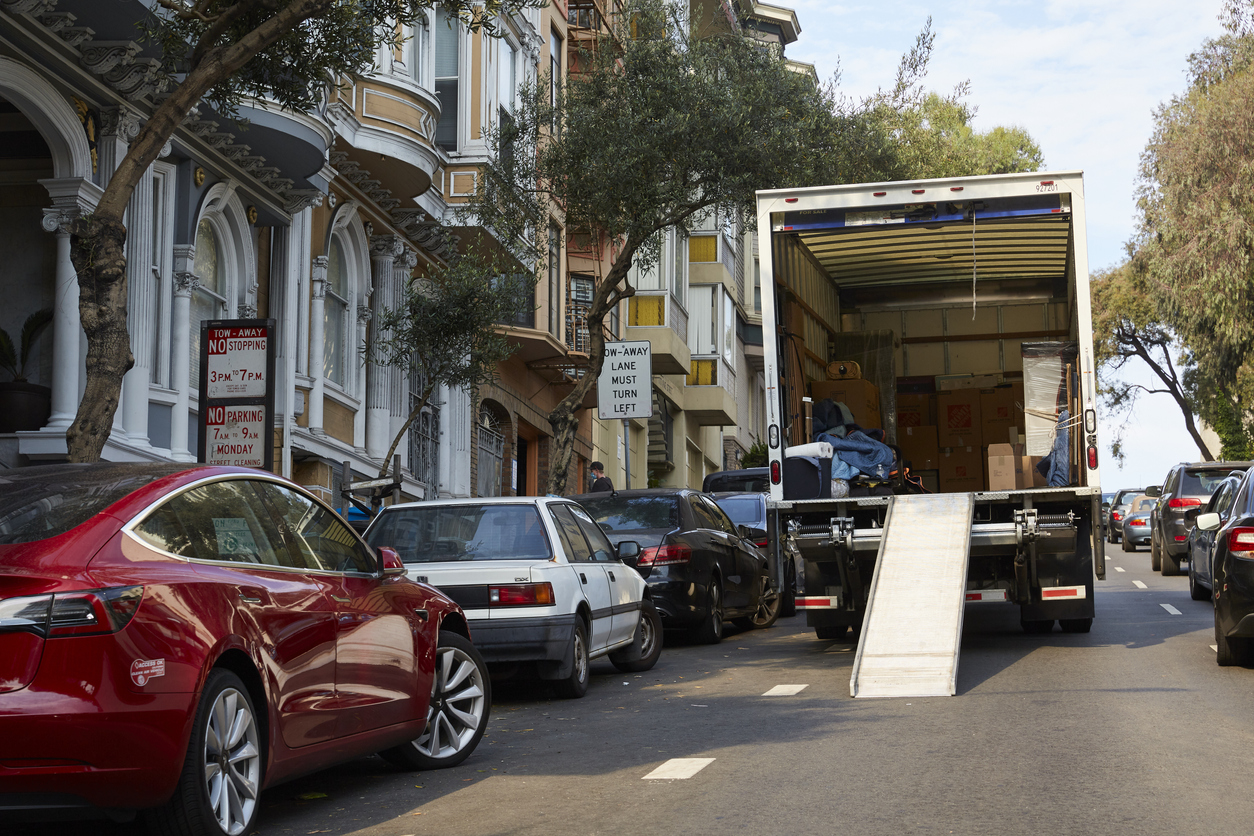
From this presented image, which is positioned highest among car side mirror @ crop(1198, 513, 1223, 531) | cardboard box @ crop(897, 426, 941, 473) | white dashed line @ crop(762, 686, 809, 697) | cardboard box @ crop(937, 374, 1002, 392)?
cardboard box @ crop(937, 374, 1002, 392)

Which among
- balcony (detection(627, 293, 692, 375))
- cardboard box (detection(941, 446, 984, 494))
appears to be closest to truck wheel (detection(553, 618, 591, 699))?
cardboard box (detection(941, 446, 984, 494))

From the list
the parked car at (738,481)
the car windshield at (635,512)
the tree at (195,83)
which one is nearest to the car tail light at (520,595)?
the tree at (195,83)

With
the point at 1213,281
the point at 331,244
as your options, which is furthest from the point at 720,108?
the point at 1213,281

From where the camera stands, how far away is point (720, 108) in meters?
19.7

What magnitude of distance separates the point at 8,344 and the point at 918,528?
847 cm

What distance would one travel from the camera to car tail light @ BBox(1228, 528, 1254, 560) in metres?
10.6

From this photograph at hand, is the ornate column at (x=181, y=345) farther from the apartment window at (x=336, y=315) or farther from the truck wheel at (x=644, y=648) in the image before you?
the truck wheel at (x=644, y=648)

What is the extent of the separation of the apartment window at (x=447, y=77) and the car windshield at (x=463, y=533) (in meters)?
12.9

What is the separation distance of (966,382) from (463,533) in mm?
8209

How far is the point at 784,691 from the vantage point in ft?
34.5

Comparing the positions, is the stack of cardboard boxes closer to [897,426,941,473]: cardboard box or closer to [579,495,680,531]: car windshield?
[897,426,941,473]: cardboard box

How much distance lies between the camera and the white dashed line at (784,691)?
10.3m

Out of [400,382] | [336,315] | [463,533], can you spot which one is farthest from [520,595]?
[400,382]

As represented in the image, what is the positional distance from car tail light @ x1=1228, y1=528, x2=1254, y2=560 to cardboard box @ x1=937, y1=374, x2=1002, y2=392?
6069mm
